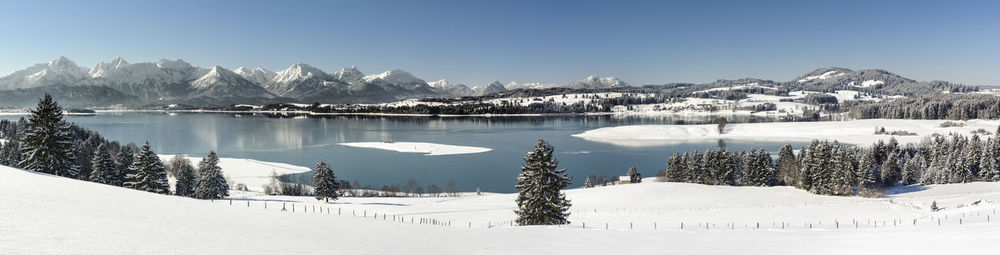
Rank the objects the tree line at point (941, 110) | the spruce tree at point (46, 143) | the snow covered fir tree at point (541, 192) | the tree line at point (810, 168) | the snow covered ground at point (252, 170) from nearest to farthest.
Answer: the snow covered fir tree at point (541, 192) < the spruce tree at point (46, 143) < the tree line at point (810, 168) < the snow covered ground at point (252, 170) < the tree line at point (941, 110)

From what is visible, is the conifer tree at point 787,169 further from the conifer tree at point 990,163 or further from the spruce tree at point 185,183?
the spruce tree at point 185,183

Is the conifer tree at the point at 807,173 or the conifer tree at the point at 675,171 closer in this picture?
the conifer tree at the point at 807,173

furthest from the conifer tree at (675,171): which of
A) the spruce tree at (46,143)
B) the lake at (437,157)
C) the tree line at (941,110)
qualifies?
the tree line at (941,110)

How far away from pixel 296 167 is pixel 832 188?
59.9 m

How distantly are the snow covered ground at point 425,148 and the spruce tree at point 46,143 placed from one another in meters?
47.5

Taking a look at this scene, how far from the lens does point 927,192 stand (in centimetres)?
4488

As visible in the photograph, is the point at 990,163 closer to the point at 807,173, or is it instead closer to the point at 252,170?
Result: the point at 807,173

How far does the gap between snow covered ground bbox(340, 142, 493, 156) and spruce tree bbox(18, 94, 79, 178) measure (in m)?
47.5

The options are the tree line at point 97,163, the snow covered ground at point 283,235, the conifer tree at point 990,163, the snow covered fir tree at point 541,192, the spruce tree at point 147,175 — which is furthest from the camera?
the conifer tree at point 990,163

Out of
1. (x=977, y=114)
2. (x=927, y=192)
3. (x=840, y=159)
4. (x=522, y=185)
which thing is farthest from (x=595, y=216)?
(x=977, y=114)

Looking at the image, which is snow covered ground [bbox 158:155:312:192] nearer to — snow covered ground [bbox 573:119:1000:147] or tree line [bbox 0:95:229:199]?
tree line [bbox 0:95:229:199]

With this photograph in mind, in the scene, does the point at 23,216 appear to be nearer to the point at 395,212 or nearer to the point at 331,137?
the point at 395,212

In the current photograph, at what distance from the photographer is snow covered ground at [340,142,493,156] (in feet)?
258

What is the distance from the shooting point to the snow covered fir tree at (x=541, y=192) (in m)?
24.4
